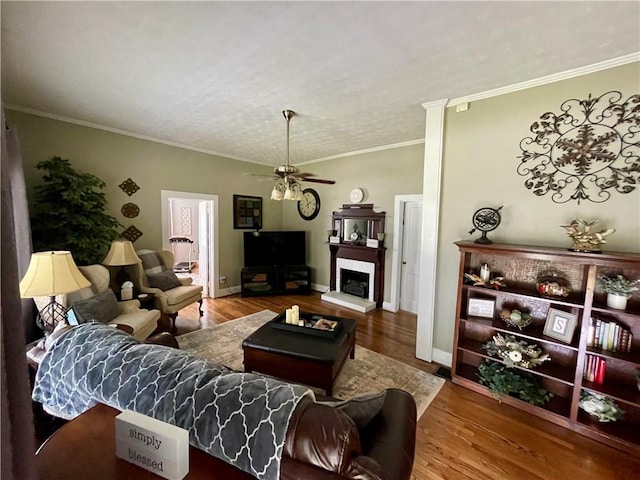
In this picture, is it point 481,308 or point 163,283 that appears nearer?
point 481,308

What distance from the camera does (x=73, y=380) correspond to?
4.14ft

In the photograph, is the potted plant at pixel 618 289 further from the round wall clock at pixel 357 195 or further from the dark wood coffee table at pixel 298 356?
the round wall clock at pixel 357 195

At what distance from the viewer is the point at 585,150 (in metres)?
2.04

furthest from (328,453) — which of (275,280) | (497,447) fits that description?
(275,280)

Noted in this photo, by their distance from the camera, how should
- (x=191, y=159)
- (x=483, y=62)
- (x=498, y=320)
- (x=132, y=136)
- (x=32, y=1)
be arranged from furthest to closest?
1. (x=191, y=159)
2. (x=132, y=136)
3. (x=498, y=320)
4. (x=483, y=62)
5. (x=32, y=1)

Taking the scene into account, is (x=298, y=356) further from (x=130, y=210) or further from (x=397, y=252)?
(x=130, y=210)

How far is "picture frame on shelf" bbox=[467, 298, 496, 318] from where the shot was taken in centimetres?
246

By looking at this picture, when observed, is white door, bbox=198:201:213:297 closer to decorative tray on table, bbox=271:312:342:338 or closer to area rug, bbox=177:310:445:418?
area rug, bbox=177:310:445:418

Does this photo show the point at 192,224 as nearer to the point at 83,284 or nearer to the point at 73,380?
the point at 83,284

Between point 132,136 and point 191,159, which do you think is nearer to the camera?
point 132,136

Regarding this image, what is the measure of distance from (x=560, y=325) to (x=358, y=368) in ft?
5.89

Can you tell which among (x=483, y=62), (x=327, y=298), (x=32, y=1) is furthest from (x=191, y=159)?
(x=483, y=62)

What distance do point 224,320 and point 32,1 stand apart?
356cm

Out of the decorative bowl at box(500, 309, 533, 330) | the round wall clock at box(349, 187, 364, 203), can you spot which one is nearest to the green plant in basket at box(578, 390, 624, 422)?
the decorative bowl at box(500, 309, 533, 330)
